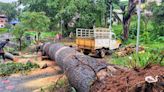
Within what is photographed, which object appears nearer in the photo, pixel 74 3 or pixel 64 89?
pixel 64 89

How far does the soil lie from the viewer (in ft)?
15.9

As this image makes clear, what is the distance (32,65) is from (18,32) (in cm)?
969

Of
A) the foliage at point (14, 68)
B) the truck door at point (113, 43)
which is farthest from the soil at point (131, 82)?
the truck door at point (113, 43)

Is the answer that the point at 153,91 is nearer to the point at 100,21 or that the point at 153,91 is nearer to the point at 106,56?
the point at 106,56

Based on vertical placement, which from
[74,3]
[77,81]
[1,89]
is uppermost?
[74,3]

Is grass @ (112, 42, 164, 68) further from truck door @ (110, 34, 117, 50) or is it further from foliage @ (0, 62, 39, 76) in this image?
truck door @ (110, 34, 117, 50)

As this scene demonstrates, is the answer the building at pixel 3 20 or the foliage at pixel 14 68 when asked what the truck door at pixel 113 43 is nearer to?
the foliage at pixel 14 68

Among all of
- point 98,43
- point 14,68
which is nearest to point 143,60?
point 14,68

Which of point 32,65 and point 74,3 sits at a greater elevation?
point 74,3

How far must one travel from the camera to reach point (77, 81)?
24.1 ft

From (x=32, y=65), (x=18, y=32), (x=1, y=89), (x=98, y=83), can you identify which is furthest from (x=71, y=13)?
(x=98, y=83)

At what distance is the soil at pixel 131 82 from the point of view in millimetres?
4832

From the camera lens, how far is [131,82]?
538cm

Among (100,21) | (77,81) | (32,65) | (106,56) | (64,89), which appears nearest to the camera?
(77,81)
